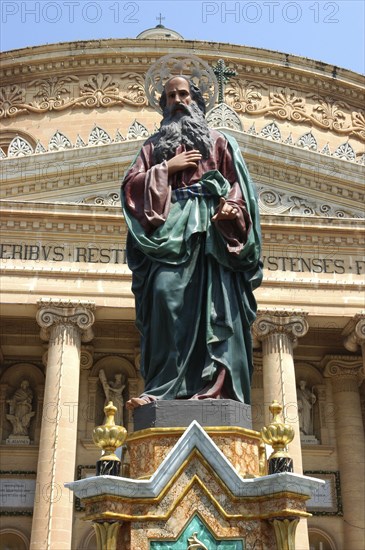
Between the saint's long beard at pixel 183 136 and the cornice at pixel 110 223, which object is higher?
the cornice at pixel 110 223

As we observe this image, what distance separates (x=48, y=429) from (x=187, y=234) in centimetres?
1552

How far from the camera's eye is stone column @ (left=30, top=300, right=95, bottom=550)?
63.2ft

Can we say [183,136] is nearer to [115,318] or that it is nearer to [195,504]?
[195,504]

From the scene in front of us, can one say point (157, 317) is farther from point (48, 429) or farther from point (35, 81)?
point (35, 81)

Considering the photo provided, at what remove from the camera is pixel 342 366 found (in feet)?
84.4

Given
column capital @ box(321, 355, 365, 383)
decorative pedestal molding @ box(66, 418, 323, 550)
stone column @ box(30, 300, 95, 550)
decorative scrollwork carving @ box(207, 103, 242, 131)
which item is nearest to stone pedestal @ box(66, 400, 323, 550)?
decorative pedestal molding @ box(66, 418, 323, 550)

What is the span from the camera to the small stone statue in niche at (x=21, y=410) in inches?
975

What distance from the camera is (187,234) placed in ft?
18.4

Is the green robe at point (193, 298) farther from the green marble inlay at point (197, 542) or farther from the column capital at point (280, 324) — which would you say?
the column capital at point (280, 324)

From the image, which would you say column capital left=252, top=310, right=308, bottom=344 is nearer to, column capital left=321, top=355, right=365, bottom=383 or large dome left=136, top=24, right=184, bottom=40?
column capital left=321, top=355, right=365, bottom=383

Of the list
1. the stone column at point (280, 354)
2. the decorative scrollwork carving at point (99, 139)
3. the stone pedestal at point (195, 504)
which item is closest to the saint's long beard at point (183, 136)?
the stone pedestal at point (195, 504)

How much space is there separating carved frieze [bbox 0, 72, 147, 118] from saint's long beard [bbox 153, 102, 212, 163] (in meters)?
29.9

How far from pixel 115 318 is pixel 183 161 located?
56.4 feet

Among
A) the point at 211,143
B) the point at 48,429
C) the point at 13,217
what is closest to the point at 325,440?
the point at 48,429
